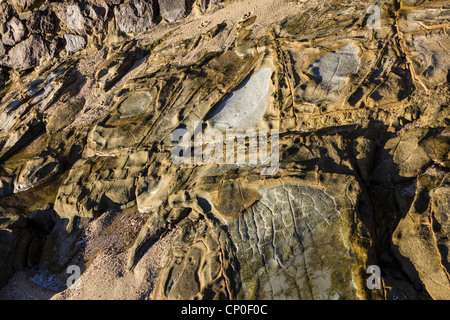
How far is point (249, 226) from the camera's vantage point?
6.23 meters

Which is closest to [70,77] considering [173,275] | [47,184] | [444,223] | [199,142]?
[47,184]

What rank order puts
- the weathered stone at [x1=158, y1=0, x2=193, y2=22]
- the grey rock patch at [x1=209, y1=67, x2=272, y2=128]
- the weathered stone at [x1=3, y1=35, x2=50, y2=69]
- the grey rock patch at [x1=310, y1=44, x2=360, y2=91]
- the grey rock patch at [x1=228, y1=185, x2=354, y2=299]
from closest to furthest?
the grey rock patch at [x1=228, y1=185, x2=354, y2=299] < the grey rock patch at [x1=310, y1=44, x2=360, y2=91] < the grey rock patch at [x1=209, y1=67, x2=272, y2=128] < the weathered stone at [x1=158, y1=0, x2=193, y2=22] < the weathered stone at [x1=3, y1=35, x2=50, y2=69]

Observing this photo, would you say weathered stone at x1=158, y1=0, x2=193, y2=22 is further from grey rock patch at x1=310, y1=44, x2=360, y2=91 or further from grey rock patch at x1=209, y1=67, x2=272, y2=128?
grey rock patch at x1=310, y1=44, x2=360, y2=91

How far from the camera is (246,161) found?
23.7 ft

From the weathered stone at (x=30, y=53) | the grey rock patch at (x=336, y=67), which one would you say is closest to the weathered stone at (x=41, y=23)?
the weathered stone at (x=30, y=53)

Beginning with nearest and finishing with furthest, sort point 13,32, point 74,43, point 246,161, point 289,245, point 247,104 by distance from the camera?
point 289,245 < point 246,161 < point 247,104 < point 74,43 < point 13,32

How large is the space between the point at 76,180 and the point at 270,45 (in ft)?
21.1

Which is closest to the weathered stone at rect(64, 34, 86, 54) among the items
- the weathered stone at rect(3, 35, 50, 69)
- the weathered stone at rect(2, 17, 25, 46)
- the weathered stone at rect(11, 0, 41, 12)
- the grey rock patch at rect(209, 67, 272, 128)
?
the weathered stone at rect(3, 35, 50, 69)

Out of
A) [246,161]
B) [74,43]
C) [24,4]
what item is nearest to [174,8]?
[74,43]

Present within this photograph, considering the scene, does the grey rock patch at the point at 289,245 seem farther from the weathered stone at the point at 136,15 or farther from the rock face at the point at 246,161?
the weathered stone at the point at 136,15

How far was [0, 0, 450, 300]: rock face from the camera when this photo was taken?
5664 mm

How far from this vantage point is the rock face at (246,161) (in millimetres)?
5664

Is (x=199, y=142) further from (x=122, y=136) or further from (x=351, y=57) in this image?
(x=351, y=57)

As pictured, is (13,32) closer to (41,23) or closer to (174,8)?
(41,23)
